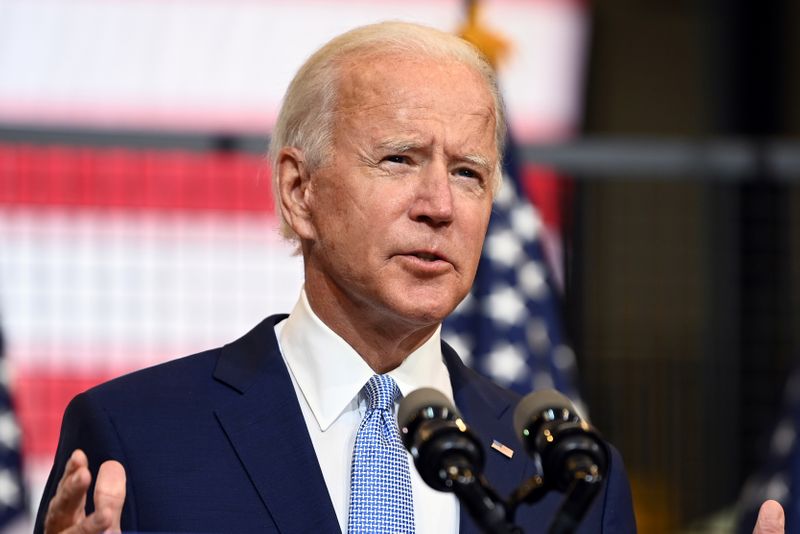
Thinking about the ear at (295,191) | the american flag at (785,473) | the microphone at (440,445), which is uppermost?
the ear at (295,191)

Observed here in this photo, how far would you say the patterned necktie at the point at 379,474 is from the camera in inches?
88.0

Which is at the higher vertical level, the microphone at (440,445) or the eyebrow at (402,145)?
the eyebrow at (402,145)

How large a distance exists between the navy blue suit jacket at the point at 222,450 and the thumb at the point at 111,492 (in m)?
0.27

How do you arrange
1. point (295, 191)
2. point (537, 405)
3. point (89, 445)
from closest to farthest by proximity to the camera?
point (537, 405) → point (89, 445) → point (295, 191)

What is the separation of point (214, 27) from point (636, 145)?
1803 millimetres

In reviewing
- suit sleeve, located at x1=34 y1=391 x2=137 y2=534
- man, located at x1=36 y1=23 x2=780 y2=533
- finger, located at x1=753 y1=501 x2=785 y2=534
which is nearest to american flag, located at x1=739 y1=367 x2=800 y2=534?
man, located at x1=36 y1=23 x2=780 y2=533

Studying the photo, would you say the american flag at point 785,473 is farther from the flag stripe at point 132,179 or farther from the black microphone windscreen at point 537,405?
the black microphone windscreen at point 537,405

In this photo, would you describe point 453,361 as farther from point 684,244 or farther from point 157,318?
point 684,244

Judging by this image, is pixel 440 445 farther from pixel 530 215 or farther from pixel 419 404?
pixel 530 215

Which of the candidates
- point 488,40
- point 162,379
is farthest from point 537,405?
point 488,40

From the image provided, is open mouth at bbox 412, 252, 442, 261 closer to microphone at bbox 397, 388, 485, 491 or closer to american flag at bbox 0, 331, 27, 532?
microphone at bbox 397, 388, 485, 491

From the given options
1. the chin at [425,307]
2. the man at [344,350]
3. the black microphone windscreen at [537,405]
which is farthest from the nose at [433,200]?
the black microphone windscreen at [537,405]

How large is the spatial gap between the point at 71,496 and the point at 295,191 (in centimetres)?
74

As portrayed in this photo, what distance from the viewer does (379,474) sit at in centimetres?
227
